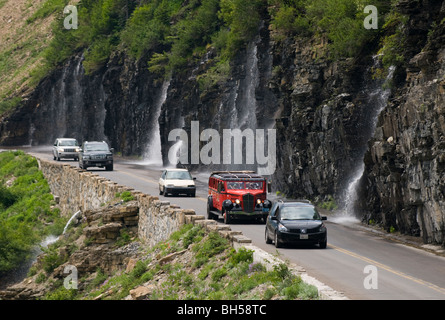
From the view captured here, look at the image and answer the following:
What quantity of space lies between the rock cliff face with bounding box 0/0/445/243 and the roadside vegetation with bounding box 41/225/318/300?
360 inches

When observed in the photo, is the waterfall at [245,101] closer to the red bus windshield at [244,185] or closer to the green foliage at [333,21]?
the green foliage at [333,21]

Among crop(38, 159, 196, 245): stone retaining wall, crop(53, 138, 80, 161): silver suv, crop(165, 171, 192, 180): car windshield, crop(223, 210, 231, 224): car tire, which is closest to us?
crop(38, 159, 196, 245): stone retaining wall

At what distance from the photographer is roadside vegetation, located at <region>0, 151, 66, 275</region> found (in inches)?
1732

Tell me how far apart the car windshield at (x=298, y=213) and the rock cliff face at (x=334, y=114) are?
15.7 feet

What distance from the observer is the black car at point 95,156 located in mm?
57000

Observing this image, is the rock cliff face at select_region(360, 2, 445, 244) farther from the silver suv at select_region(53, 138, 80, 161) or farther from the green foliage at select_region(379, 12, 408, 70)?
the silver suv at select_region(53, 138, 80, 161)

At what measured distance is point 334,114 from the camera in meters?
41.1

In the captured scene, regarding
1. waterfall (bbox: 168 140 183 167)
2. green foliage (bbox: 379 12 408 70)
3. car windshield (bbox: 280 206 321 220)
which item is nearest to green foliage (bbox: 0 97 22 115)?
waterfall (bbox: 168 140 183 167)

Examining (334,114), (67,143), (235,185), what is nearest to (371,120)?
(334,114)

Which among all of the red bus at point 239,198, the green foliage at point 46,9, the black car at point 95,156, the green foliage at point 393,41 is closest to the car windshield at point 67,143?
the black car at point 95,156

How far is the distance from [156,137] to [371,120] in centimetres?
4315

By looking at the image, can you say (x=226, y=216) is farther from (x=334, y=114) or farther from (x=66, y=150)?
(x=66, y=150)

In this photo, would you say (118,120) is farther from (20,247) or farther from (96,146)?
(20,247)
